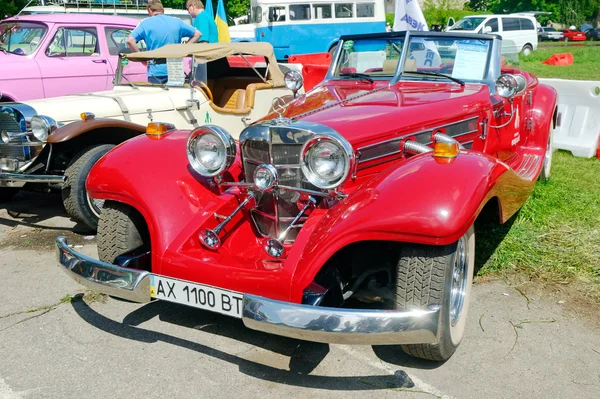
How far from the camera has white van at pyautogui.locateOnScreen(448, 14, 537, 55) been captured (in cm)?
2392

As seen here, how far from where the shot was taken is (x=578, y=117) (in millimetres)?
7484

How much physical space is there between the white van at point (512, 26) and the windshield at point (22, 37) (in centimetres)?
1873

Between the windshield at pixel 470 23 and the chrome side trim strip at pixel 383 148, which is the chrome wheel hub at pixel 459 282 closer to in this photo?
the chrome side trim strip at pixel 383 148

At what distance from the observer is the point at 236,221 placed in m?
3.44

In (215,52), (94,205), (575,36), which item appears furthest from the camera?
(575,36)

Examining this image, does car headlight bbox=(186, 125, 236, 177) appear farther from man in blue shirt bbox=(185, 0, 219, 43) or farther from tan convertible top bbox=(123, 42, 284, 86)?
man in blue shirt bbox=(185, 0, 219, 43)

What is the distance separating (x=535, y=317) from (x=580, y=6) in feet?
179

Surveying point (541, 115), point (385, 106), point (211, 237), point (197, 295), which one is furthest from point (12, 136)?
point (541, 115)

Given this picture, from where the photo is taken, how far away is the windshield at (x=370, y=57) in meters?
4.52

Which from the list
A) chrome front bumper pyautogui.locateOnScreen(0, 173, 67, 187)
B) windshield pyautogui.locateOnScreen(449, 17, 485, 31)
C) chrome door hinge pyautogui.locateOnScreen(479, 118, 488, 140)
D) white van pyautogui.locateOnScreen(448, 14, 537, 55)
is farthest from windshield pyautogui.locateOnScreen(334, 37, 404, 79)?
windshield pyautogui.locateOnScreen(449, 17, 485, 31)

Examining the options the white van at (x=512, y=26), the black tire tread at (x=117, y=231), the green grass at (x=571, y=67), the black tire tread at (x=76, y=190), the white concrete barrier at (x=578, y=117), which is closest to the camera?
the black tire tread at (x=117, y=231)

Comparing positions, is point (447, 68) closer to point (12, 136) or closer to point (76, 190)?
point (76, 190)

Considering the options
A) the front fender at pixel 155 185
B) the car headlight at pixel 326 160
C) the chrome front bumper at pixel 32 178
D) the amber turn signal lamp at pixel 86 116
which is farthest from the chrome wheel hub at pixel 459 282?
the amber turn signal lamp at pixel 86 116

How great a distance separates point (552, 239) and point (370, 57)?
1982 mm
